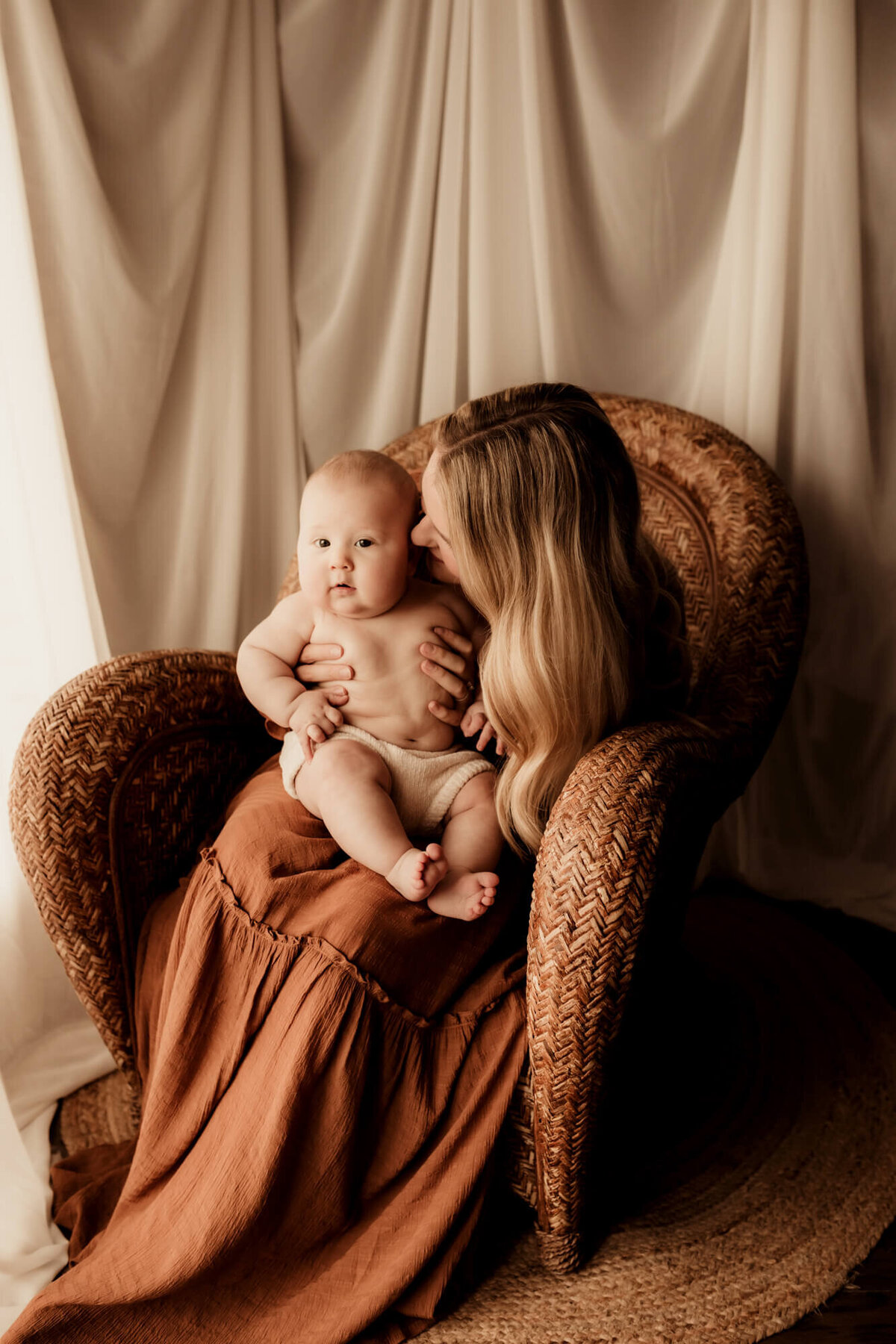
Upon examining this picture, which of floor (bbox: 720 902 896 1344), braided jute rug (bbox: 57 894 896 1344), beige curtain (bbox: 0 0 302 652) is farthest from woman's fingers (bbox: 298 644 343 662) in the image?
floor (bbox: 720 902 896 1344)

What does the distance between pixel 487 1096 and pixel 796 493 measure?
1.48 meters

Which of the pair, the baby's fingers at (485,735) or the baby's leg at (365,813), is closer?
the baby's leg at (365,813)

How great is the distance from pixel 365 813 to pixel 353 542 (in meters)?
0.41

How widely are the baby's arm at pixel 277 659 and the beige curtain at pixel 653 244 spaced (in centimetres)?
85

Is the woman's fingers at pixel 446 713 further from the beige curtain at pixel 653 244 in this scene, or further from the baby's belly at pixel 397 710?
the beige curtain at pixel 653 244

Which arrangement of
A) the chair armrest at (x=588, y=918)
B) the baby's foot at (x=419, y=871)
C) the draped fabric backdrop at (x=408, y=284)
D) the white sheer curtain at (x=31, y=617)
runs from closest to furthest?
1. the chair armrest at (x=588, y=918)
2. the baby's foot at (x=419, y=871)
3. the white sheer curtain at (x=31, y=617)
4. the draped fabric backdrop at (x=408, y=284)

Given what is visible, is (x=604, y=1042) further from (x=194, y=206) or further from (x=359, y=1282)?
(x=194, y=206)

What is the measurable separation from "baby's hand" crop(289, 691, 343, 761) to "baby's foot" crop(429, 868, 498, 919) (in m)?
0.30

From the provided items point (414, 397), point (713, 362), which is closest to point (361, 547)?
point (414, 397)

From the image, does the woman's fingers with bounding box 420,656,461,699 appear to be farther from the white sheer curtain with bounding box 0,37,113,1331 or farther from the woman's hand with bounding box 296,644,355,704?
the white sheer curtain with bounding box 0,37,113,1331

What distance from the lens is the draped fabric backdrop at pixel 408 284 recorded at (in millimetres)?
1896

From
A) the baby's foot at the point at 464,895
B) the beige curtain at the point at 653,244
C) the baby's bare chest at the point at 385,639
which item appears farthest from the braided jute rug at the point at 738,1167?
the baby's bare chest at the point at 385,639

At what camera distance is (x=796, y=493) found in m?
2.25

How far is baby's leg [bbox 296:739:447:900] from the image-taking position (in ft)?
4.53
